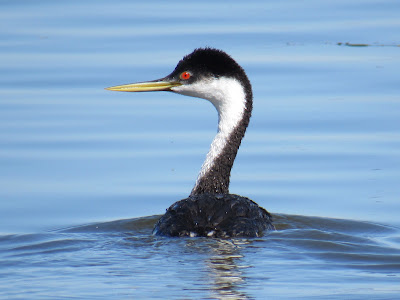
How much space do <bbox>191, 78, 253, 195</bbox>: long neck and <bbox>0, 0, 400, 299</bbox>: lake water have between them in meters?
0.69

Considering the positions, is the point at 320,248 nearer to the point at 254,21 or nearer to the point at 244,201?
the point at 244,201

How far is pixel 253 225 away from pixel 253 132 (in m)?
4.10

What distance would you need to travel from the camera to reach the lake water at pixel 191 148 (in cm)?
873

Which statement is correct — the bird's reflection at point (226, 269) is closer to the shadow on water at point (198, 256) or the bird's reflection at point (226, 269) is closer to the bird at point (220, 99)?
the shadow on water at point (198, 256)

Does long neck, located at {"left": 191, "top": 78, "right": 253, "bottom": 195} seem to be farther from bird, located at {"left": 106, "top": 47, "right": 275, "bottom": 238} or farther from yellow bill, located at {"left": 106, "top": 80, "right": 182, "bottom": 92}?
yellow bill, located at {"left": 106, "top": 80, "right": 182, "bottom": 92}

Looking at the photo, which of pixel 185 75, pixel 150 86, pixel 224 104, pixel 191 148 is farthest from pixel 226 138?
pixel 191 148

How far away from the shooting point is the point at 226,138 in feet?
36.4

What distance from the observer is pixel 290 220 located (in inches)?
432

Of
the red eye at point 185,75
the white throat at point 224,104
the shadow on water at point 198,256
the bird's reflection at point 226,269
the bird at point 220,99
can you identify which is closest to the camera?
the bird's reflection at point 226,269

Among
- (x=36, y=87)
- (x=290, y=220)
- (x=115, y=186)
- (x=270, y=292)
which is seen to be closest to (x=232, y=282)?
(x=270, y=292)

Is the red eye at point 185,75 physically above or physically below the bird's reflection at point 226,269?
above

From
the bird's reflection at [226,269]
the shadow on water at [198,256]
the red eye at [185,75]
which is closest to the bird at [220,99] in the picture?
the red eye at [185,75]

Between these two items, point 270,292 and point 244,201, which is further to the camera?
point 244,201

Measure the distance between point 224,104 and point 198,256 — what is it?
2.48 metres
